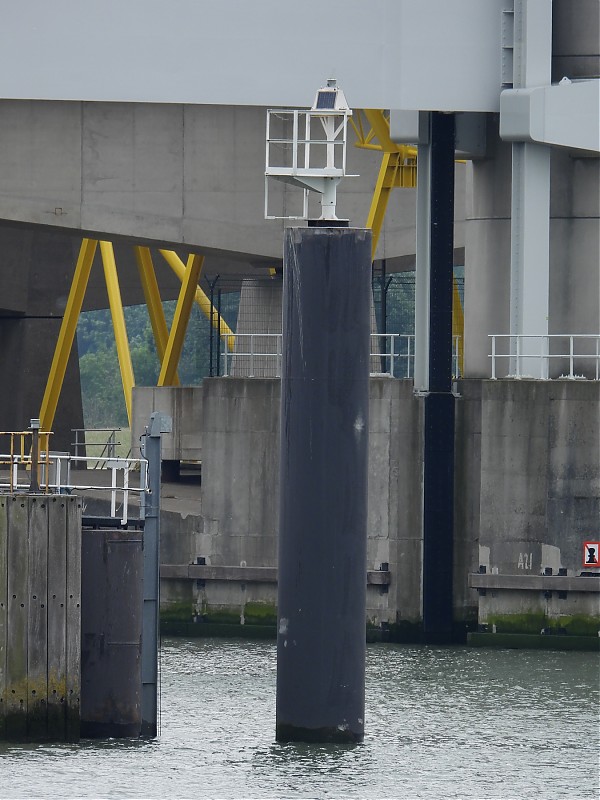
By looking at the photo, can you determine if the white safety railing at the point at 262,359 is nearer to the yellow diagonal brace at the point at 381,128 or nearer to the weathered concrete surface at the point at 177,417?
the weathered concrete surface at the point at 177,417

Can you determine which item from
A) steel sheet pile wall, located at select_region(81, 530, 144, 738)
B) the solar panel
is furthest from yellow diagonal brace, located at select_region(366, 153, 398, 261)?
steel sheet pile wall, located at select_region(81, 530, 144, 738)

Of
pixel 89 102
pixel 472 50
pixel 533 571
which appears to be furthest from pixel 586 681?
pixel 89 102

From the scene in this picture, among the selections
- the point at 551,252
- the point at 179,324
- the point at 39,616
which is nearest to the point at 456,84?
the point at 551,252

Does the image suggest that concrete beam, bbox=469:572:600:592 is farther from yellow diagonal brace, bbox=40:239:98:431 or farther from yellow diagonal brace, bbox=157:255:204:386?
yellow diagonal brace, bbox=40:239:98:431

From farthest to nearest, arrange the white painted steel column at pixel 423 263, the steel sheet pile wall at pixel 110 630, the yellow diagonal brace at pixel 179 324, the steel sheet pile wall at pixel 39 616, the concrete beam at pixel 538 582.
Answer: the yellow diagonal brace at pixel 179 324
the white painted steel column at pixel 423 263
the concrete beam at pixel 538 582
the steel sheet pile wall at pixel 110 630
the steel sheet pile wall at pixel 39 616

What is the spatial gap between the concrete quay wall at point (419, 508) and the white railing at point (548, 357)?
0.82 meters

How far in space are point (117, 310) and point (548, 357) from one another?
1790 cm

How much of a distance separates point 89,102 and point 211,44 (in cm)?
429

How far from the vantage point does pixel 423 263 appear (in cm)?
3953

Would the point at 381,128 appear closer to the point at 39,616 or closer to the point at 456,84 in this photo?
the point at 456,84

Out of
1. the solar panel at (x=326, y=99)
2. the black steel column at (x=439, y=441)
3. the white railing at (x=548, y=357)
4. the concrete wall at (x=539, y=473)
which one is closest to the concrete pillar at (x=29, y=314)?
the black steel column at (x=439, y=441)

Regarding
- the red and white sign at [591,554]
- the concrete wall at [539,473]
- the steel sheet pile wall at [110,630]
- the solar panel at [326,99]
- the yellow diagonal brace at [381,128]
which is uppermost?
Result: the yellow diagonal brace at [381,128]

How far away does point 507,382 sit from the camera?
37281 mm

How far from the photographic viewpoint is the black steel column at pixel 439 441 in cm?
3809
